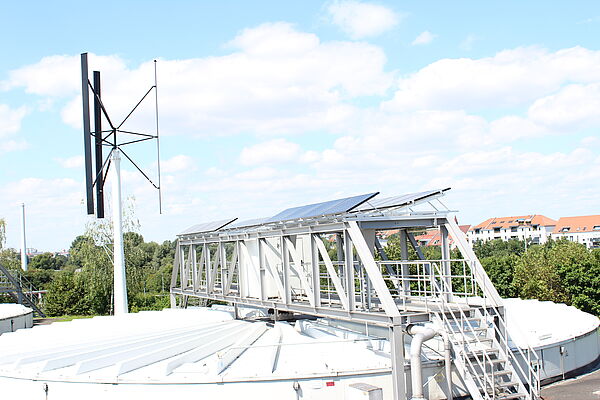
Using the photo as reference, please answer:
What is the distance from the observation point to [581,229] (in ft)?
525

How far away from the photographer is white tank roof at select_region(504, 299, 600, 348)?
68.9 ft

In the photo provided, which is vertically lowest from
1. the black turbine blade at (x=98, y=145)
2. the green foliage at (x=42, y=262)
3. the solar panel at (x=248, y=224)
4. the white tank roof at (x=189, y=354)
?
the white tank roof at (x=189, y=354)

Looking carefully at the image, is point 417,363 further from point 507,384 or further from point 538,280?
point 538,280

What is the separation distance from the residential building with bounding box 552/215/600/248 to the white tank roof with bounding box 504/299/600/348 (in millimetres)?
138060

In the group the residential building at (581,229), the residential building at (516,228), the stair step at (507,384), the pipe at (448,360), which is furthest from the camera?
the residential building at (516,228)

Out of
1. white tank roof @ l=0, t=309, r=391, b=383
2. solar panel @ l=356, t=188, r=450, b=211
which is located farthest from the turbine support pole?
solar panel @ l=356, t=188, r=450, b=211

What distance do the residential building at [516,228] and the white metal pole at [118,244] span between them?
155 m

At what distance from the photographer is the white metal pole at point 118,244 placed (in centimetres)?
3012

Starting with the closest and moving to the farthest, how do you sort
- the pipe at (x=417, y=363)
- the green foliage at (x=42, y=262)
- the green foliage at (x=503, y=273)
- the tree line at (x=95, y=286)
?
the pipe at (x=417, y=363) → the green foliage at (x=503, y=273) → the tree line at (x=95, y=286) → the green foliage at (x=42, y=262)

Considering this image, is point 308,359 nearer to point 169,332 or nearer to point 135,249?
point 169,332

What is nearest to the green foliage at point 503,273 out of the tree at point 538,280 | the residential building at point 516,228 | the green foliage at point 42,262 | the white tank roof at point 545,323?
the tree at point 538,280

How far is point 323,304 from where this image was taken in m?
21.6

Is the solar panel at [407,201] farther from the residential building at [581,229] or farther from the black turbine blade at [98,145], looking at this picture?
the residential building at [581,229]

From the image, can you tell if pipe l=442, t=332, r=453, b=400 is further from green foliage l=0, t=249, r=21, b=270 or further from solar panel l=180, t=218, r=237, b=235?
green foliage l=0, t=249, r=21, b=270
